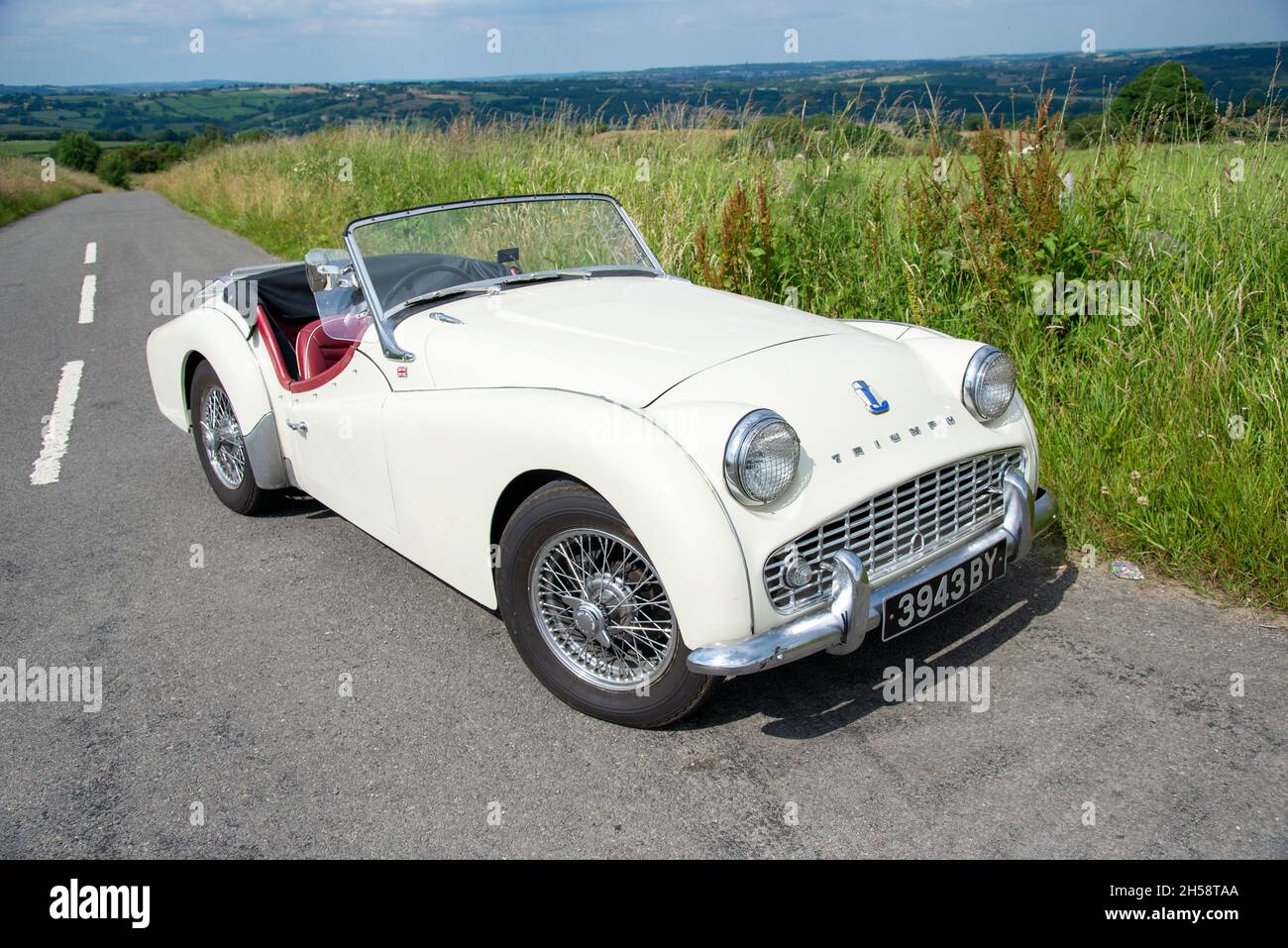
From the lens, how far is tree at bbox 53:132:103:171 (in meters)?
49.8

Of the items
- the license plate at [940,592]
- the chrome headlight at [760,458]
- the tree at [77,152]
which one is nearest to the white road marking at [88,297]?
the chrome headlight at [760,458]

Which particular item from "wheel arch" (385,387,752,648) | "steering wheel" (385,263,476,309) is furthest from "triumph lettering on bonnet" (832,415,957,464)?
"steering wheel" (385,263,476,309)

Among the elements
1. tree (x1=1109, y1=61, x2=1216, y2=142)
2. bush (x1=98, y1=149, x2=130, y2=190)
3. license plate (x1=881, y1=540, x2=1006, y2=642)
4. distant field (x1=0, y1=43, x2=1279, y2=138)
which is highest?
bush (x1=98, y1=149, x2=130, y2=190)

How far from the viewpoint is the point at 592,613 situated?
2.93m

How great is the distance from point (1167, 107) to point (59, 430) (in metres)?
7.25

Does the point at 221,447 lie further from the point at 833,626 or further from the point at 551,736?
→ the point at 833,626

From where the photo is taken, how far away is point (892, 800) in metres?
2.59

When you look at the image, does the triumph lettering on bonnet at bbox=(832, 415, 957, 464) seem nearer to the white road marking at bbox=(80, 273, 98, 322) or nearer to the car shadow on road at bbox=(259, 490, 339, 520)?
the car shadow on road at bbox=(259, 490, 339, 520)

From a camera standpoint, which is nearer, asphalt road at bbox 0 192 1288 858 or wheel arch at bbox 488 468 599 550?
asphalt road at bbox 0 192 1288 858

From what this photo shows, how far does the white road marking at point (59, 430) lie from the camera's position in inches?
217
